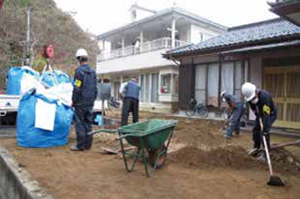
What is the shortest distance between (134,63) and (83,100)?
13087mm

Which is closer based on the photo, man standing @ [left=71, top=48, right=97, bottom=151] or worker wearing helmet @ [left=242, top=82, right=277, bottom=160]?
worker wearing helmet @ [left=242, top=82, right=277, bottom=160]

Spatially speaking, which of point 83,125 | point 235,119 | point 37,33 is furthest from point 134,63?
point 83,125

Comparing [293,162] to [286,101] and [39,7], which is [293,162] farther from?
[39,7]

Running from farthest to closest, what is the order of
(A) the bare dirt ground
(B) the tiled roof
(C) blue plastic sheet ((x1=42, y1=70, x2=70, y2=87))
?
(B) the tiled roof < (C) blue plastic sheet ((x1=42, y1=70, x2=70, y2=87)) < (A) the bare dirt ground

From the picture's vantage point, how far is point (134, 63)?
17766mm

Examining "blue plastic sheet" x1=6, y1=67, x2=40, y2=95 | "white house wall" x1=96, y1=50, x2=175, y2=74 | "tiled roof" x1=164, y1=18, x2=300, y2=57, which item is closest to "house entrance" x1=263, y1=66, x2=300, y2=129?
"tiled roof" x1=164, y1=18, x2=300, y2=57

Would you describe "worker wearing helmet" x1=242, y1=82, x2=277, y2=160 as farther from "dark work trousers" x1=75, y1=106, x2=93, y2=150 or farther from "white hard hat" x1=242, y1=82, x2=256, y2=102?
"dark work trousers" x1=75, y1=106, x2=93, y2=150

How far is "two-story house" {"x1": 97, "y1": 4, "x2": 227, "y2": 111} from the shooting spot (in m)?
15.2

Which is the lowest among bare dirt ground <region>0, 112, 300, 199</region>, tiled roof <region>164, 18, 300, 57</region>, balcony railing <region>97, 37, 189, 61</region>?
bare dirt ground <region>0, 112, 300, 199</region>

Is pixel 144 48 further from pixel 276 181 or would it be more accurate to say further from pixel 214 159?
pixel 276 181

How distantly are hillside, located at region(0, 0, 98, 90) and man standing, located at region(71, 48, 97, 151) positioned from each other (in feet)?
22.4

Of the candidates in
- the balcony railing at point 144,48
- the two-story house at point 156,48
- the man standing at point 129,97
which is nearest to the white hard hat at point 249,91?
the man standing at point 129,97

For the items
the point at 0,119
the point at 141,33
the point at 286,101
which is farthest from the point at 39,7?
the point at 286,101

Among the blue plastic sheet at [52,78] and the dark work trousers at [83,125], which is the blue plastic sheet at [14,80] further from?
the dark work trousers at [83,125]
